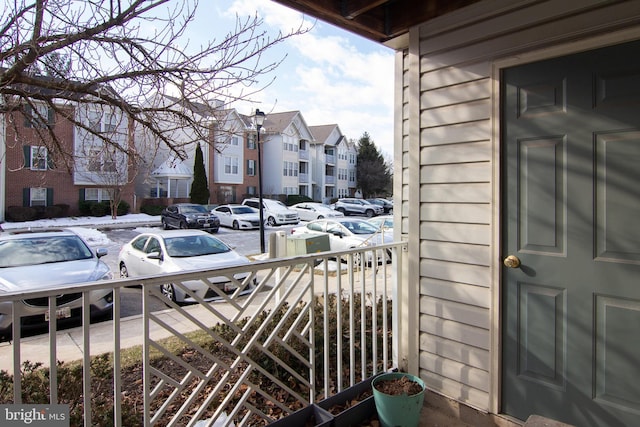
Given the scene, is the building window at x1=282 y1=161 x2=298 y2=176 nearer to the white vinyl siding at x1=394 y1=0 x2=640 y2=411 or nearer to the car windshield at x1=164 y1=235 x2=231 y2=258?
the car windshield at x1=164 y1=235 x2=231 y2=258

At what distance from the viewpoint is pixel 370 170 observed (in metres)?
40.6

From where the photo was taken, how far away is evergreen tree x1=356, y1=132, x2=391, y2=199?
40.7m

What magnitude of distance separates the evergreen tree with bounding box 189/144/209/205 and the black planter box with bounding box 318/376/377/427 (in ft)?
83.8

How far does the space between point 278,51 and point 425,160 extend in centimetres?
176

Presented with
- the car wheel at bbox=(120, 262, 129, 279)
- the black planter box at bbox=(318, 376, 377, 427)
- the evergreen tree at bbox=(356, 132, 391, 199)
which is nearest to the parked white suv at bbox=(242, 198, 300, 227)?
the car wheel at bbox=(120, 262, 129, 279)

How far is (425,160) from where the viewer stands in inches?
105

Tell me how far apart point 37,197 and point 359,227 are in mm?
19301

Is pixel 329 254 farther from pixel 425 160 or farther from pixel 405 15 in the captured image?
pixel 405 15

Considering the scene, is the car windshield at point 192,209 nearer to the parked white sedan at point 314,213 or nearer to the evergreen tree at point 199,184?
the parked white sedan at point 314,213

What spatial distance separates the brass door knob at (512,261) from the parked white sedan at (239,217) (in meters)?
18.2

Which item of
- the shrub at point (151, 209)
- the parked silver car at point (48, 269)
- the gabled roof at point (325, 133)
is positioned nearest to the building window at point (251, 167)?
the gabled roof at point (325, 133)

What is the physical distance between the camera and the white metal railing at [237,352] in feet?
5.16

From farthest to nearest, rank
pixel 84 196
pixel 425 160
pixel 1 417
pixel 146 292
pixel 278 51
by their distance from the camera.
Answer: pixel 84 196 → pixel 278 51 → pixel 425 160 → pixel 146 292 → pixel 1 417

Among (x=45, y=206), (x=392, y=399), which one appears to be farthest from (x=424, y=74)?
(x=45, y=206)
